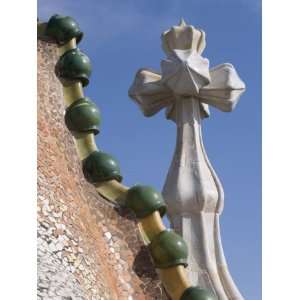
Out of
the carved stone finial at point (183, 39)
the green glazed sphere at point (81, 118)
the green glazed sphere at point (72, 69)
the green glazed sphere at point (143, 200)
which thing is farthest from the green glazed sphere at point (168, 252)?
the carved stone finial at point (183, 39)

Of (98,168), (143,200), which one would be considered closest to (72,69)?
(98,168)

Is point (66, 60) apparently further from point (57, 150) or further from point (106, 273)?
point (106, 273)

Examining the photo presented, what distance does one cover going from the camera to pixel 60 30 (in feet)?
12.8

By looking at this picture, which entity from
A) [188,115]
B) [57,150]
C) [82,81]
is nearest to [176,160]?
[188,115]

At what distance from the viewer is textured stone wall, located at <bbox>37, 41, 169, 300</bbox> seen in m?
2.83

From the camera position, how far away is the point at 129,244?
3.40 metres

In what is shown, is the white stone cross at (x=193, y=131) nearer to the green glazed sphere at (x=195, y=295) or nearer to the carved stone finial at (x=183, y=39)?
the carved stone finial at (x=183, y=39)

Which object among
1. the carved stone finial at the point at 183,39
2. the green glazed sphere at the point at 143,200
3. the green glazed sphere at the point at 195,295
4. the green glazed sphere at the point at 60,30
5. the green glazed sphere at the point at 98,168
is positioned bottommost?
the green glazed sphere at the point at 195,295

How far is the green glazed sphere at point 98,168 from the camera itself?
3557mm

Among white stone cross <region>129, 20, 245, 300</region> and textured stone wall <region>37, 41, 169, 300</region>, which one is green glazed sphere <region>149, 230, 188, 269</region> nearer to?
textured stone wall <region>37, 41, 169, 300</region>

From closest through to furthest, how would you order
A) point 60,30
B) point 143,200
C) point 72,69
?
1. point 143,200
2. point 72,69
3. point 60,30

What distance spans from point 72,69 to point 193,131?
1859mm

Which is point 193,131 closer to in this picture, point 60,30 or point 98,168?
point 60,30

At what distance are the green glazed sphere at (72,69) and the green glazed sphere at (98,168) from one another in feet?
1.48
